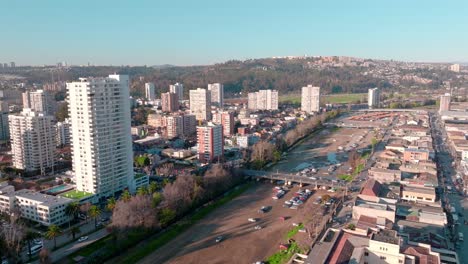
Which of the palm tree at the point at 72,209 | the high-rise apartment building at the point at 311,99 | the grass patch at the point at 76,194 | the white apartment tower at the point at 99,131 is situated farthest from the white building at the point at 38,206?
the high-rise apartment building at the point at 311,99

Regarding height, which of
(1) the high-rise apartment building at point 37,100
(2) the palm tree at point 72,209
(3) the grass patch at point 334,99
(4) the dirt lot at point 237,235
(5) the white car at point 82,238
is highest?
(1) the high-rise apartment building at point 37,100

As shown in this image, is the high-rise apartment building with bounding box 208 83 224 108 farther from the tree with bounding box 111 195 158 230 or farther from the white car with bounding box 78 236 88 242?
the white car with bounding box 78 236 88 242

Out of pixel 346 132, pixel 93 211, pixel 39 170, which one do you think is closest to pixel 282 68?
pixel 346 132

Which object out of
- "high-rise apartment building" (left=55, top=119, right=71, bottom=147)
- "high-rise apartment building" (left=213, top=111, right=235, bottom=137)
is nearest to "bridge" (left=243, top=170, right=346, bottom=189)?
"high-rise apartment building" (left=213, top=111, right=235, bottom=137)

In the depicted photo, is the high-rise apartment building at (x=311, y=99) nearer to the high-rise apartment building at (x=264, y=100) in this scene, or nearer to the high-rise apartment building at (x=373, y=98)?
the high-rise apartment building at (x=264, y=100)

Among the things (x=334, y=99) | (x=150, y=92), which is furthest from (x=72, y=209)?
(x=334, y=99)
